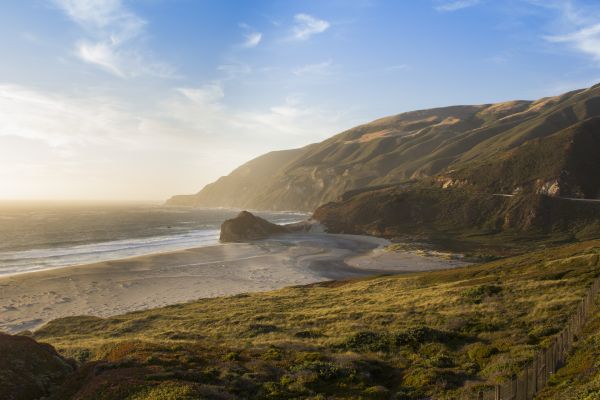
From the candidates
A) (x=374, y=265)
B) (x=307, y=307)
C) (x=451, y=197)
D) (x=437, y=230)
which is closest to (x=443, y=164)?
(x=451, y=197)

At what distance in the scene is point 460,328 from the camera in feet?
84.0

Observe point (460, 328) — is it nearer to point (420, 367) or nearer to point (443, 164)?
point (420, 367)

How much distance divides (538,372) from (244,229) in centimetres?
10634

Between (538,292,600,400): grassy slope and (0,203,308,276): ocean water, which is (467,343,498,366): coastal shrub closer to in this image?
(538,292,600,400): grassy slope

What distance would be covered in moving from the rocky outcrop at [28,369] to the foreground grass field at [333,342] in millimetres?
1284

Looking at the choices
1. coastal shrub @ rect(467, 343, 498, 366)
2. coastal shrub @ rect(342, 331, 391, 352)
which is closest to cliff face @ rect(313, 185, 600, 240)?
coastal shrub @ rect(342, 331, 391, 352)

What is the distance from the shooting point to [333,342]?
2481 cm

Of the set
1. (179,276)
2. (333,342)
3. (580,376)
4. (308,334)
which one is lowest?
(179,276)

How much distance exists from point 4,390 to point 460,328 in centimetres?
2438

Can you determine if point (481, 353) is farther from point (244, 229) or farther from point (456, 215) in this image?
point (456, 215)

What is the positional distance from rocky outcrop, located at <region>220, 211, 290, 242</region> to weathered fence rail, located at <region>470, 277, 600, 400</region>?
328 feet

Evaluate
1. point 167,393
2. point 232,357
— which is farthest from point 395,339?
point 167,393

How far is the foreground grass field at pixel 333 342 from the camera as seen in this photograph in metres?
16.8

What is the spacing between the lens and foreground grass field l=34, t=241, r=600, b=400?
55.2 feet
